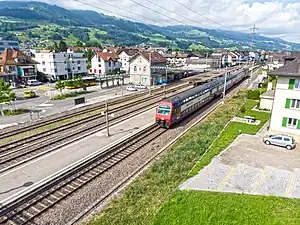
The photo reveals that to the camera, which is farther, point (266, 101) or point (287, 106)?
point (266, 101)

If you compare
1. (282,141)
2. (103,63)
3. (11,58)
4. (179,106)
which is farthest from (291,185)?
(103,63)

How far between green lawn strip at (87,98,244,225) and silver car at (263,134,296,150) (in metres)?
5.57

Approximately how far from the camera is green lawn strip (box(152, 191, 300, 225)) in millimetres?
14281

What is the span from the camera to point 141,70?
7138 centimetres

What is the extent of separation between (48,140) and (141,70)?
4750 cm

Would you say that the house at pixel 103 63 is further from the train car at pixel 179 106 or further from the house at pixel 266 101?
the house at pixel 266 101

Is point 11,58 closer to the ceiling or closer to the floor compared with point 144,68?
closer to the ceiling

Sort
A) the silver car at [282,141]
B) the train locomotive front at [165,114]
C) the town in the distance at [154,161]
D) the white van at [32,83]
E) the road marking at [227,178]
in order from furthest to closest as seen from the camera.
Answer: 1. the white van at [32,83]
2. the train locomotive front at [165,114]
3. the silver car at [282,141]
4. the road marking at [227,178]
5. the town in the distance at [154,161]

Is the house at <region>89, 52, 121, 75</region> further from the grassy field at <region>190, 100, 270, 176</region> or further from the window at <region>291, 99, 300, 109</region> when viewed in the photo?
the window at <region>291, 99, 300, 109</region>

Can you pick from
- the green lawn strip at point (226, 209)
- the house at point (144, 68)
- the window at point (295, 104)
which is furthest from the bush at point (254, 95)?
the green lawn strip at point (226, 209)

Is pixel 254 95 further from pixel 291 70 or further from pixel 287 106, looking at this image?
pixel 291 70

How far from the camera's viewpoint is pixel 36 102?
48.2 m

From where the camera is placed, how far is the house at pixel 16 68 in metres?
65.5

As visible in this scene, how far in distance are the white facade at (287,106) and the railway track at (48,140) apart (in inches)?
755
